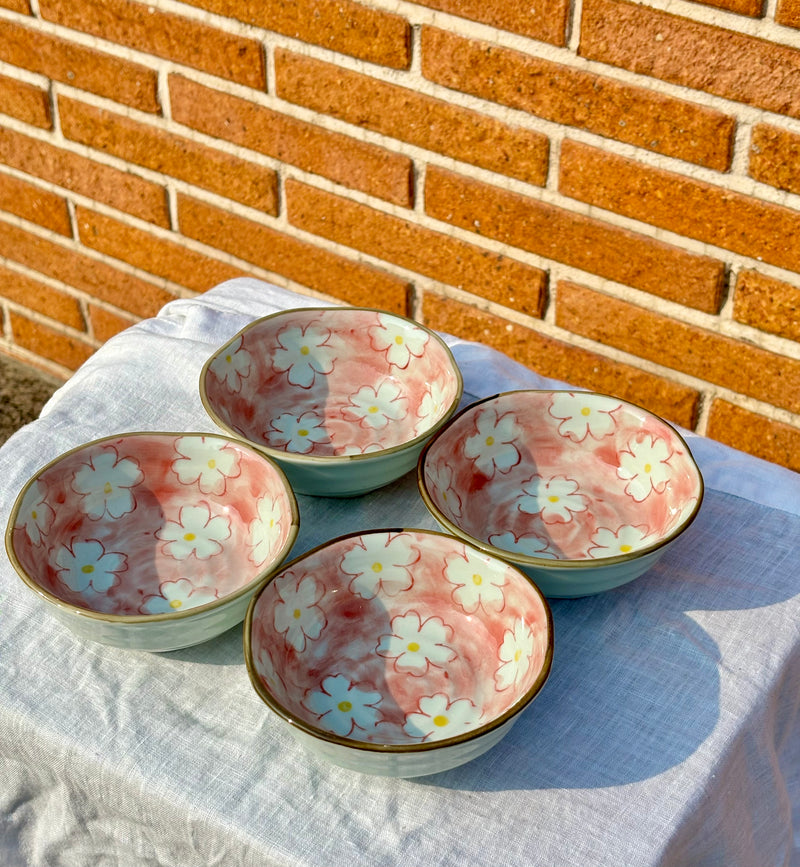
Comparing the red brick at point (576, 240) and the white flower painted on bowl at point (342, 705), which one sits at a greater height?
the red brick at point (576, 240)

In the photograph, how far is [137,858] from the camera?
0.88 m

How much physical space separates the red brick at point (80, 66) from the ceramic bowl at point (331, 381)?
66 cm

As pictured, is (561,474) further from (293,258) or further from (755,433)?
(293,258)

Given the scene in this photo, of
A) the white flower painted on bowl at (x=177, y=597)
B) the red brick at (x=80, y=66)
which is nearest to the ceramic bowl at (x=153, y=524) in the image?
the white flower painted on bowl at (x=177, y=597)

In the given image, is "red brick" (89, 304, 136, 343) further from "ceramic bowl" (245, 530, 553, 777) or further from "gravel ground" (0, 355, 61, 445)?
Result: "ceramic bowl" (245, 530, 553, 777)

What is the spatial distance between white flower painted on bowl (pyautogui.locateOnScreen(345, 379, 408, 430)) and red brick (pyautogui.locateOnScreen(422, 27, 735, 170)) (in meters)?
0.40

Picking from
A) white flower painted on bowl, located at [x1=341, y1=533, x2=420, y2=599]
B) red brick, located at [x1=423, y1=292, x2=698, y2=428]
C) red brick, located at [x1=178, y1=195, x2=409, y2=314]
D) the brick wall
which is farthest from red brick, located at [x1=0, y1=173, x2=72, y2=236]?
white flower painted on bowl, located at [x1=341, y1=533, x2=420, y2=599]

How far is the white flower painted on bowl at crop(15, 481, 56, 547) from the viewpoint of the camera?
0.97 metres

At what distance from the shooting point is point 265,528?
39.9 inches

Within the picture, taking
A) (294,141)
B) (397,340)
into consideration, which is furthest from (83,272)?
(397,340)

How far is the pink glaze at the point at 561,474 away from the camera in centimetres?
105

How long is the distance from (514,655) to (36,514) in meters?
0.43

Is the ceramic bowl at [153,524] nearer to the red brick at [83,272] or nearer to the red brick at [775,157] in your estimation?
the red brick at [775,157]

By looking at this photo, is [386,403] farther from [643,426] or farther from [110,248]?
[110,248]
